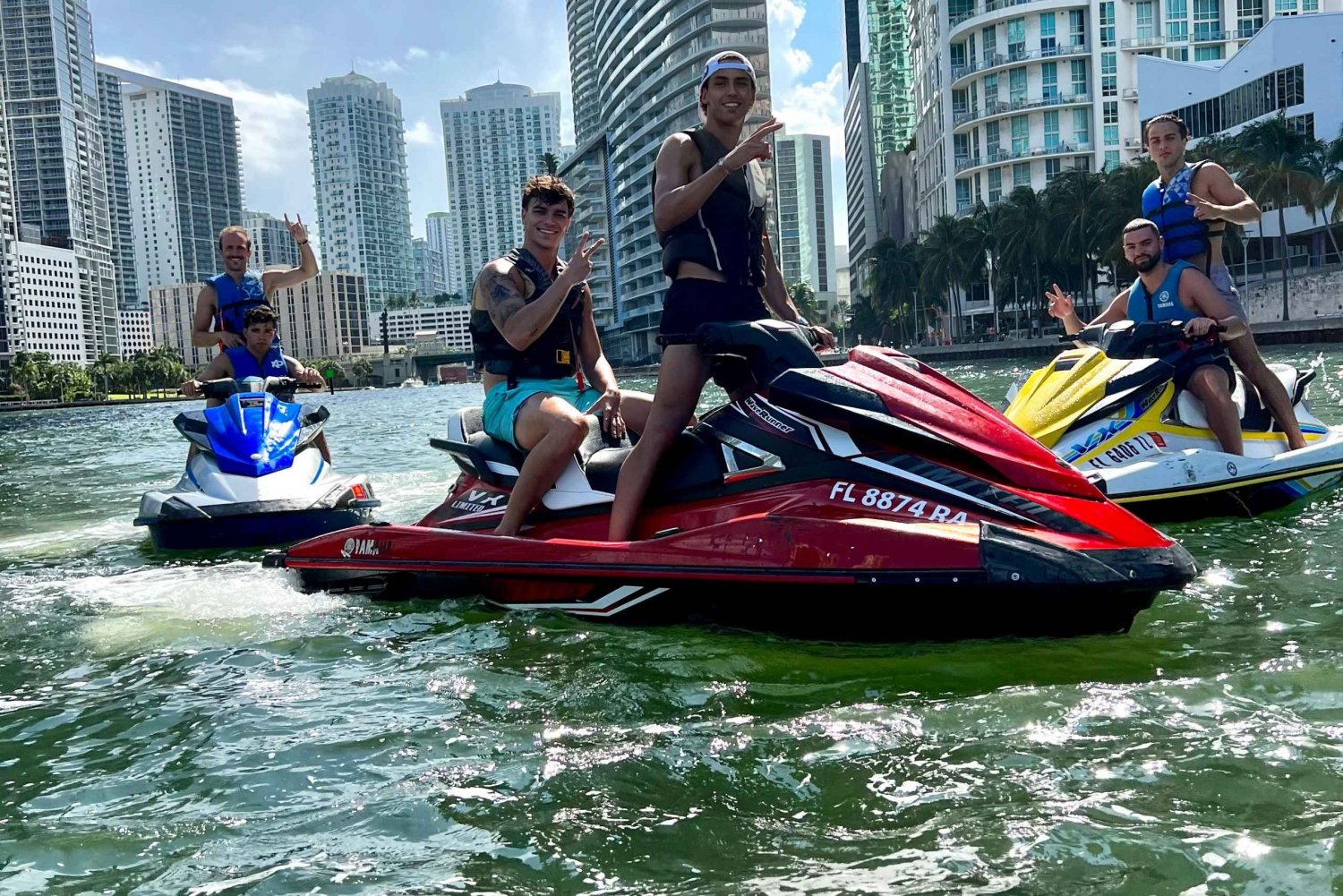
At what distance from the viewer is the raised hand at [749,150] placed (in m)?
3.75

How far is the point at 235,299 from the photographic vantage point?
7906mm

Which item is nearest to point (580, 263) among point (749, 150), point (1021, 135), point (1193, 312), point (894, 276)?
point (749, 150)

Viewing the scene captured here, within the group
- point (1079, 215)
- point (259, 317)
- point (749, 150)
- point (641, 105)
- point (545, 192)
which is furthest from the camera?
point (641, 105)

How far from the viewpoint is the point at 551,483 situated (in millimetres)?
4629

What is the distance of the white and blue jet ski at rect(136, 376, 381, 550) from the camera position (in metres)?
6.88

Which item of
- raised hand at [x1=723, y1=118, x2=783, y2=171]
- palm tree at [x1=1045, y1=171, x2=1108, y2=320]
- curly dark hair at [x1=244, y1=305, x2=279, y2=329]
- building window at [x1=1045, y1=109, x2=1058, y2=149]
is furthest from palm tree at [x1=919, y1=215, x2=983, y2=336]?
raised hand at [x1=723, y1=118, x2=783, y2=171]

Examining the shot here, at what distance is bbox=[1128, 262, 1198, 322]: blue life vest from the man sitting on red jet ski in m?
3.57

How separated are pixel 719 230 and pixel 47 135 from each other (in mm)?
215815

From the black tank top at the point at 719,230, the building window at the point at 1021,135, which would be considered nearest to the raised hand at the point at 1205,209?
the black tank top at the point at 719,230

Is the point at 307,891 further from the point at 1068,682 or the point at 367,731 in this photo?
the point at 1068,682

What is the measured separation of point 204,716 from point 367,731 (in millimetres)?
622

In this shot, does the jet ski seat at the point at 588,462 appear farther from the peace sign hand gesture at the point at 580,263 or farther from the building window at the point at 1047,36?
the building window at the point at 1047,36

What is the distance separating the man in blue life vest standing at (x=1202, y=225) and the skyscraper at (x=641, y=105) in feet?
306

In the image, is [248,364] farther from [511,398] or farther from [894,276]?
[894,276]
